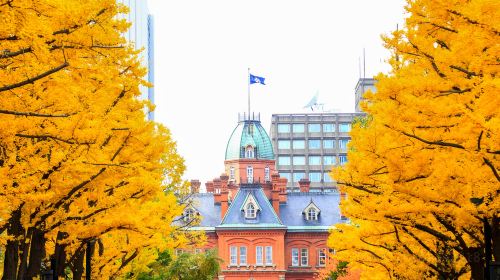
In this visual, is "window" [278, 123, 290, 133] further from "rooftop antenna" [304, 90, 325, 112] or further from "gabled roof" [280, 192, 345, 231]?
"gabled roof" [280, 192, 345, 231]

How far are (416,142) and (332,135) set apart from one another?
365 ft

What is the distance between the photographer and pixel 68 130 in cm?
1445

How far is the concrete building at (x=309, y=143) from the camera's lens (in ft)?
415

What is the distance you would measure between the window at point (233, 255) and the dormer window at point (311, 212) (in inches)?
321

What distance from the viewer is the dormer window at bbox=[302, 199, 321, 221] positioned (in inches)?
3231

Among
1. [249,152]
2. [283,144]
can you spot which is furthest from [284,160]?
[249,152]

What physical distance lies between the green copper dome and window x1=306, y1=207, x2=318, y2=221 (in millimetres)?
8196

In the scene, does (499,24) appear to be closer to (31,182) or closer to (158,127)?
(31,182)

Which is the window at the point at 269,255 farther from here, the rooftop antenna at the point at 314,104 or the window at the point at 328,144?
the rooftop antenna at the point at 314,104

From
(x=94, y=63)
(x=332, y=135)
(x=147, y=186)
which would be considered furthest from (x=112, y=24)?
(x=332, y=135)

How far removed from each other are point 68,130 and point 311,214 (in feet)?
226

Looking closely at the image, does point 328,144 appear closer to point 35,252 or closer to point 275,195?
point 275,195

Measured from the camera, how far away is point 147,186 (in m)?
20.2

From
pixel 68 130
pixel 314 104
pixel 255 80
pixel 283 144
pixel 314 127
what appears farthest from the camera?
pixel 314 104
